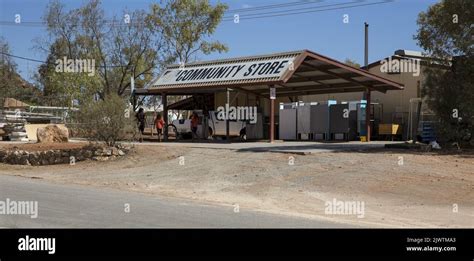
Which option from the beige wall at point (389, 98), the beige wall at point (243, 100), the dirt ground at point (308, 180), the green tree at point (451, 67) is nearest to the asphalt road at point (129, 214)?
the dirt ground at point (308, 180)

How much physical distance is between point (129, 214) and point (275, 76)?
16130 mm

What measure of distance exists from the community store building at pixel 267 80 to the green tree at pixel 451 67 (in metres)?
5.71

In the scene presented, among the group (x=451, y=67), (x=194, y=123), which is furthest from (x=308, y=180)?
(x=194, y=123)

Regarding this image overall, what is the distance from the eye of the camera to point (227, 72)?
97.4 ft

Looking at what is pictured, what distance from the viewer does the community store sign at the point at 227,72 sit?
2653cm

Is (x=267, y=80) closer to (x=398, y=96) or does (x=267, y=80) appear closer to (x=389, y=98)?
(x=398, y=96)

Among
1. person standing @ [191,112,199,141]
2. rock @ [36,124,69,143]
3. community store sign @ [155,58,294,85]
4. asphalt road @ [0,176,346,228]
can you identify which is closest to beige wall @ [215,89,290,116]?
person standing @ [191,112,199,141]

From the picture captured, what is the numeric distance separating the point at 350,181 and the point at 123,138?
38.0 ft

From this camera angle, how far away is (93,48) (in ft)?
157

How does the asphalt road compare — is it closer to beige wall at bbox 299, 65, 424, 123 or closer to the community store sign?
the community store sign

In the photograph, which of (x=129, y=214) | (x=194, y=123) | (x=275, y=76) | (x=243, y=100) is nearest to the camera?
(x=129, y=214)

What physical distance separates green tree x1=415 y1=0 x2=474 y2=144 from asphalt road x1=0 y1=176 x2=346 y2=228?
453 inches
